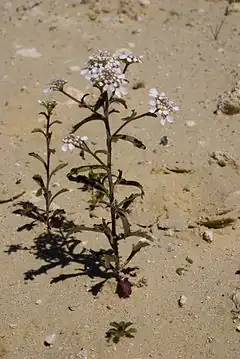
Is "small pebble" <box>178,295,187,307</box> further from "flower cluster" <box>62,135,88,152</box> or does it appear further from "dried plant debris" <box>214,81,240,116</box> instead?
"dried plant debris" <box>214,81,240,116</box>

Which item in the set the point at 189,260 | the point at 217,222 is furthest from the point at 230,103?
Answer: the point at 189,260

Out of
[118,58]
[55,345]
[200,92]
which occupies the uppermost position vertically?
[118,58]

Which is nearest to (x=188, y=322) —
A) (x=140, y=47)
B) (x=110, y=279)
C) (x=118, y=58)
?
(x=110, y=279)

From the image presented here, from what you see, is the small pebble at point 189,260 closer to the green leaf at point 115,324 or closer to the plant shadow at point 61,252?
the plant shadow at point 61,252

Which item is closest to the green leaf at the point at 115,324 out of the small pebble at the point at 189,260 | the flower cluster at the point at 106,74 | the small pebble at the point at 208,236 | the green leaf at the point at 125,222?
the green leaf at the point at 125,222

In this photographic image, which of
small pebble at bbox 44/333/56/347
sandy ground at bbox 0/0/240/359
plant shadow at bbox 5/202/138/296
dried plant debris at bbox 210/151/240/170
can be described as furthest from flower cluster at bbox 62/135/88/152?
dried plant debris at bbox 210/151/240/170

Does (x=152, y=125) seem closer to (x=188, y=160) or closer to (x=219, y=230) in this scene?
(x=188, y=160)

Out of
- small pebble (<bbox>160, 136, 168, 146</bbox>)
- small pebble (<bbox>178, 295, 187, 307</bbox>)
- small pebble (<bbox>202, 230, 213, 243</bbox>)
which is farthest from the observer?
small pebble (<bbox>160, 136, 168, 146</bbox>)
